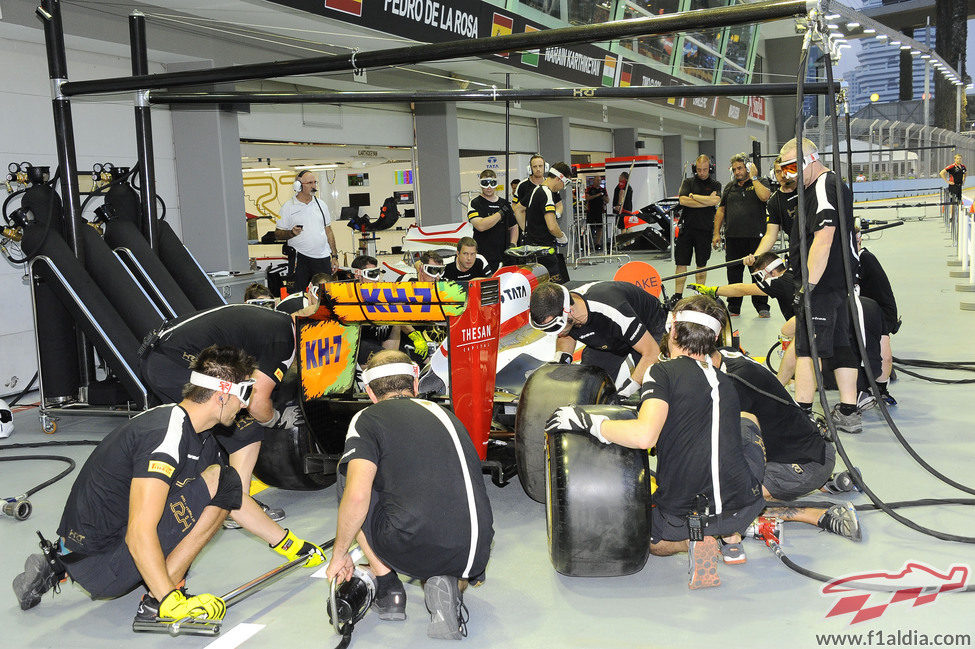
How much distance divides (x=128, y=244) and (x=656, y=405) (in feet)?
16.4

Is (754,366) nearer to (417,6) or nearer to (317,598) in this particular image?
(317,598)

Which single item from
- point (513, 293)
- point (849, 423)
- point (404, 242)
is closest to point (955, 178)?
point (404, 242)

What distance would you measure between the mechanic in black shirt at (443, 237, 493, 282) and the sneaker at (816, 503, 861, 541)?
3435 mm

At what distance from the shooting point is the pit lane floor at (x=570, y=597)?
304 centimetres

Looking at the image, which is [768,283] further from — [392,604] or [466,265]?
[392,604]

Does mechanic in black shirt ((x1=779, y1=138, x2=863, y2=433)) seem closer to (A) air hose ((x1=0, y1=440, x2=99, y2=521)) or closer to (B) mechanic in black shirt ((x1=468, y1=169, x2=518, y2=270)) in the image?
(B) mechanic in black shirt ((x1=468, y1=169, x2=518, y2=270))

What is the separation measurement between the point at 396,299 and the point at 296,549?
1204 mm

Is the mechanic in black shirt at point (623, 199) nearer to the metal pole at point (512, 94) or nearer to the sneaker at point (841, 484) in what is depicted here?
the metal pole at point (512, 94)

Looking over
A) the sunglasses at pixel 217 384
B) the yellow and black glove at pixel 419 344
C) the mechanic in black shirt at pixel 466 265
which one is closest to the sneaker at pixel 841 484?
the yellow and black glove at pixel 419 344

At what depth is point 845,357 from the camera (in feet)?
17.5

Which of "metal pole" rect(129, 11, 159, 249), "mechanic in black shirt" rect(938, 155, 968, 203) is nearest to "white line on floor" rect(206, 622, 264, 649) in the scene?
"metal pole" rect(129, 11, 159, 249)

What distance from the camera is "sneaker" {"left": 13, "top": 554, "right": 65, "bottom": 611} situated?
3398mm

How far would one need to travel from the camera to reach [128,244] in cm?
682
